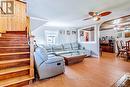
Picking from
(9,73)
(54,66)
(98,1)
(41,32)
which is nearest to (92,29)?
(41,32)

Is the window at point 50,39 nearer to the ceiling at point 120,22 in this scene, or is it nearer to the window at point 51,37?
the window at point 51,37

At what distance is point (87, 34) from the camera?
7246mm

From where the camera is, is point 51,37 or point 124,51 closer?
point 124,51

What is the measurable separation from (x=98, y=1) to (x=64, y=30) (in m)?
4.83

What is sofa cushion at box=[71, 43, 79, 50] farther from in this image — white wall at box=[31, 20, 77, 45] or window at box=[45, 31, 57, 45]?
window at box=[45, 31, 57, 45]

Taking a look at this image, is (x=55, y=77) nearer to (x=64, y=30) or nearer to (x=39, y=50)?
(x=39, y=50)

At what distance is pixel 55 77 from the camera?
3129mm

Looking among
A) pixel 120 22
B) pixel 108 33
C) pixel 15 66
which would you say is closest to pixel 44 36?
pixel 15 66

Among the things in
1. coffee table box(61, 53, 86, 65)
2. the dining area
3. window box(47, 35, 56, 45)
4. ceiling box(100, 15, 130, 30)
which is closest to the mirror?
ceiling box(100, 15, 130, 30)

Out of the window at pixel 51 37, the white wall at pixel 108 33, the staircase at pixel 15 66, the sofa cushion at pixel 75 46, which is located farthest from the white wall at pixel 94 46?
the staircase at pixel 15 66

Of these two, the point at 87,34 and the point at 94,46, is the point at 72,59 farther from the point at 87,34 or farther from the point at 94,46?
the point at 87,34

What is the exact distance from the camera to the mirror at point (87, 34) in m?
6.85

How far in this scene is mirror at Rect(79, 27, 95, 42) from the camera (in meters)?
6.85

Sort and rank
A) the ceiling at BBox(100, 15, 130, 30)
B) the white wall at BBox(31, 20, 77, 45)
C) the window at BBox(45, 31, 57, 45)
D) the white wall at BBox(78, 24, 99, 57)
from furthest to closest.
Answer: the window at BBox(45, 31, 57, 45)
the white wall at BBox(31, 20, 77, 45)
the white wall at BBox(78, 24, 99, 57)
the ceiling at BBox(100, 15, 130, 30)
